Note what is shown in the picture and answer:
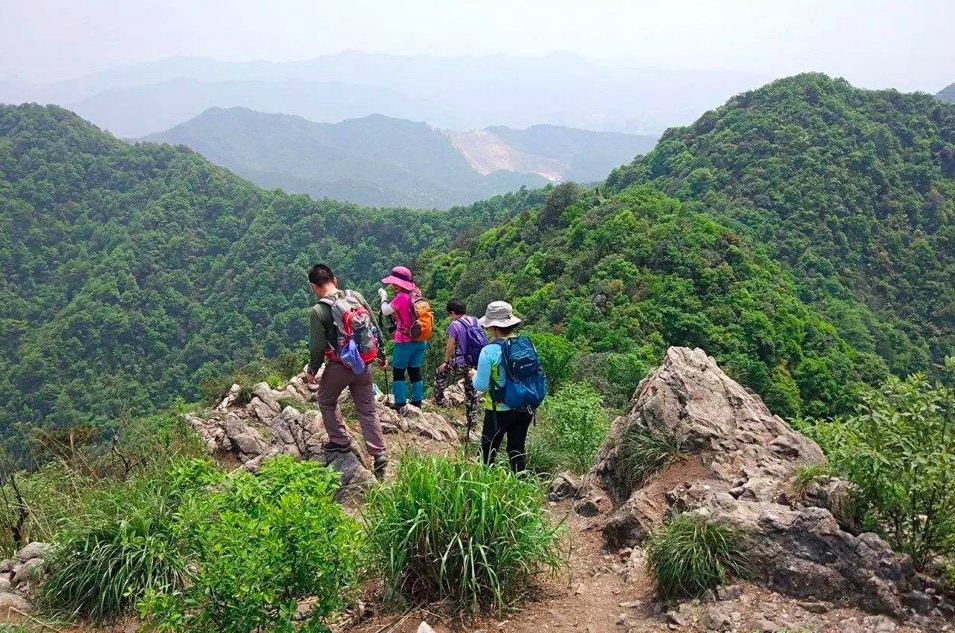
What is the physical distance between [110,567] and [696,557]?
12.2ft

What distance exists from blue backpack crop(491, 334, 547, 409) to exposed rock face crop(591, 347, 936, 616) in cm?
117

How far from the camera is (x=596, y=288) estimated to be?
2494 cm

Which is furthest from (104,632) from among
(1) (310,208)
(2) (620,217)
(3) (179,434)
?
(1) (310,208)

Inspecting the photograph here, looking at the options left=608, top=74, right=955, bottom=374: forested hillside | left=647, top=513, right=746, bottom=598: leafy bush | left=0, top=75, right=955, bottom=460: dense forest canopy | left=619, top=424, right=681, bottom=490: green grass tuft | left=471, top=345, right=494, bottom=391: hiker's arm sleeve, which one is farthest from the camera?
left=608, top=74, right=955, bottom=374: forested hillside

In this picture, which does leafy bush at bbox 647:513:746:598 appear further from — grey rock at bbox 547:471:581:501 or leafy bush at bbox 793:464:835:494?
grey rock at bbox 547:471:581:501

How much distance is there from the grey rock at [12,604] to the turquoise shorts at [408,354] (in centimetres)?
439

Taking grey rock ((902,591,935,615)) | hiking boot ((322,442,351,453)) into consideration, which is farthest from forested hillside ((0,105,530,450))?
grey rock ((902,591,935,615))

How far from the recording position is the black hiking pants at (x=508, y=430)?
5332mm

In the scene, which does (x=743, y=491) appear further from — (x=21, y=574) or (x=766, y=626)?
(x=21, y=574)

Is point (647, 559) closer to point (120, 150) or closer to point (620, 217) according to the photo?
point (620, 217)

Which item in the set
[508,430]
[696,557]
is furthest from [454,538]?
[508,430]

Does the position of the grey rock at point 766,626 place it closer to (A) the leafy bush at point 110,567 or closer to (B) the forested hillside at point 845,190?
(A) the leafy bush at point 110,567

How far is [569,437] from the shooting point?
7.21 metres

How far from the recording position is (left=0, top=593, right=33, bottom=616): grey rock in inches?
154
